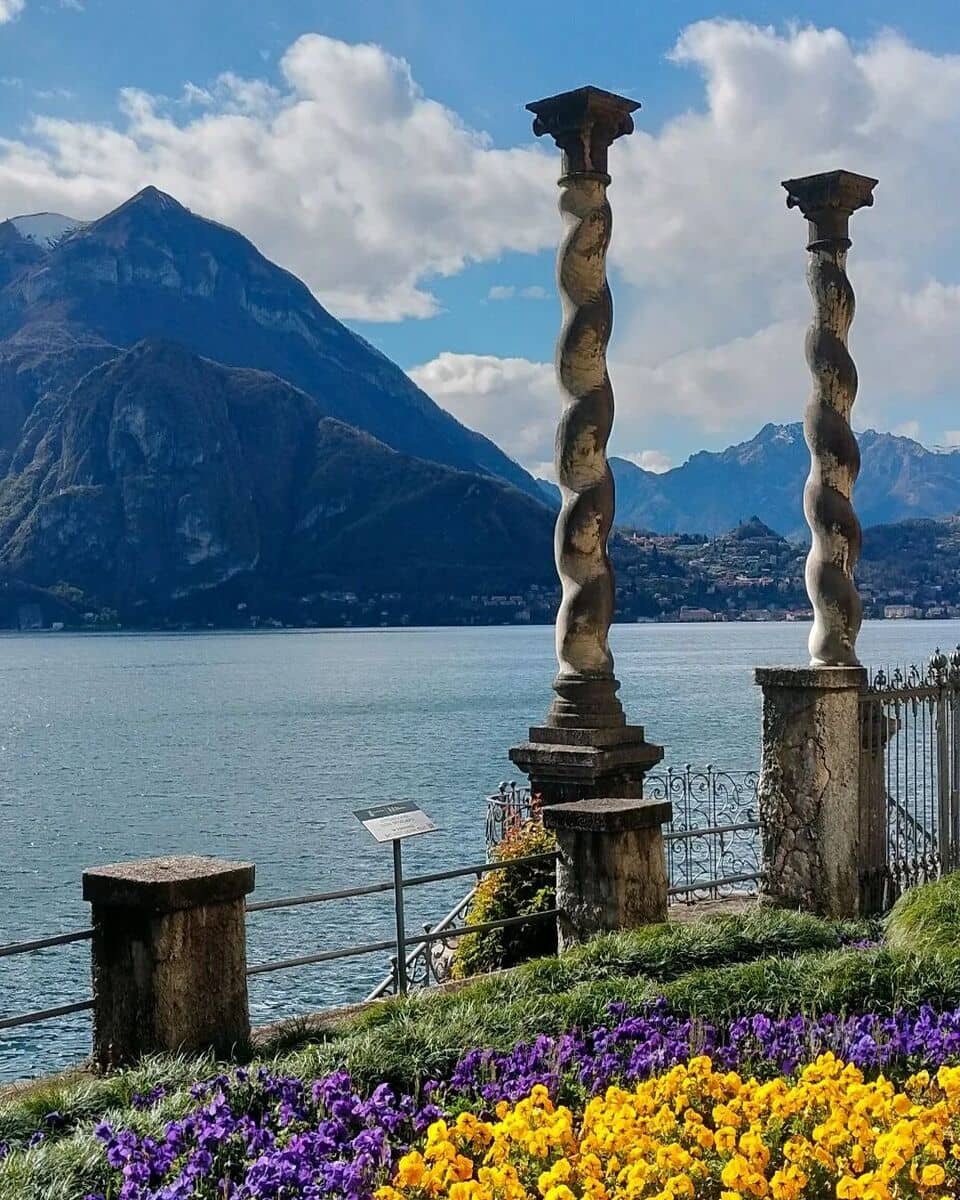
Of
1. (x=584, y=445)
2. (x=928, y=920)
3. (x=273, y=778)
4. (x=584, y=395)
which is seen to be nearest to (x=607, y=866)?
(x=928, y=920)

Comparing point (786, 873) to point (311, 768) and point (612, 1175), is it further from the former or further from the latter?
point (311, 768)

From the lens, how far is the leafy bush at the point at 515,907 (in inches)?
440

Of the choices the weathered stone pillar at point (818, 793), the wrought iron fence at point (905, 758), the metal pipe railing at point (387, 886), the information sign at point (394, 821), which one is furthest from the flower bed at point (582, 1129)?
the wrought iron fence at point (905, 758)

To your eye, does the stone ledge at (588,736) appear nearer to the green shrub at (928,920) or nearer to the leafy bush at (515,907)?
the leafy bush at (515,907)

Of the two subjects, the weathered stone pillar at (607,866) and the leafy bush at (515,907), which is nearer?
the weathered stone pillar at (607,866)

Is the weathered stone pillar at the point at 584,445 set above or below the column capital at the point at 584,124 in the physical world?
below

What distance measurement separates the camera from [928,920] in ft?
30.6

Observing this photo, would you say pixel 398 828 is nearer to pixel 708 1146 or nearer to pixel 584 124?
pixel 708 1146

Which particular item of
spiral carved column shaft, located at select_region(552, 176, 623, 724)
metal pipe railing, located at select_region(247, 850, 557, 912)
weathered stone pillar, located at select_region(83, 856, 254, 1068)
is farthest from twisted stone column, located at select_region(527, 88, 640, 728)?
weathered stone pillar, located at select_region(83, 856, 254, 1068)

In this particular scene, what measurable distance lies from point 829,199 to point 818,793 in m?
4.95

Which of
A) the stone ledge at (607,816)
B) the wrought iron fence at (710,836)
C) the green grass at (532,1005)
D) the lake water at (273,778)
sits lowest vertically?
the lake water at (273,778)

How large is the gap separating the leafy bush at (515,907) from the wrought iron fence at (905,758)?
8.72ft

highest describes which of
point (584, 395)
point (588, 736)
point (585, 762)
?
point (584, 395)

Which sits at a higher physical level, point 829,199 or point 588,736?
point 829,199
